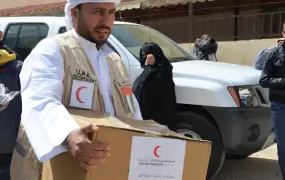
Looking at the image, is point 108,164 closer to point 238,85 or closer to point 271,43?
point 238,85

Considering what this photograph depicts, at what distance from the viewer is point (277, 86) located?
425cm

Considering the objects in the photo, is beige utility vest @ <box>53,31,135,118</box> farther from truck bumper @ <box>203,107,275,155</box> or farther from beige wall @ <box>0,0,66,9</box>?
beige wall @ <box>0,0,66,9</box>

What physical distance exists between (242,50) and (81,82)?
10326 millimetres

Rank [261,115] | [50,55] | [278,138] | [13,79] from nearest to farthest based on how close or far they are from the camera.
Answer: [50,55] < [13,79] < [278,138] < [261,115]

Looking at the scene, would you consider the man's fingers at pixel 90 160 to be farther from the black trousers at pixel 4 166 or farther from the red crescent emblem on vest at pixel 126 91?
the black trousers at pixel 4 166

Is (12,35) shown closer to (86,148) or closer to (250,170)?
(250,170)

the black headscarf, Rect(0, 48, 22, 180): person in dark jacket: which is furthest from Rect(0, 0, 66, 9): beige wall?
Rect(0, 48, 22, 180): person in dark jacket

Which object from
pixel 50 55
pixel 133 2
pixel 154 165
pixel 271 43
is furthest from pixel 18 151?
pixel 133 2

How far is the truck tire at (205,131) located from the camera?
14.9ft

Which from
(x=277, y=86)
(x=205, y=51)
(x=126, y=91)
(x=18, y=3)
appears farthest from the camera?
(x=18, y=3)

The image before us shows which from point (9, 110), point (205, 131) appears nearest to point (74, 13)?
point (9, 110)

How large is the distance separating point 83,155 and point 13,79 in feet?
4.52

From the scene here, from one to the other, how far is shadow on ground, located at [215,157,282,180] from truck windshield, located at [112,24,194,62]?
1531mm

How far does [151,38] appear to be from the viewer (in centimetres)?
570
